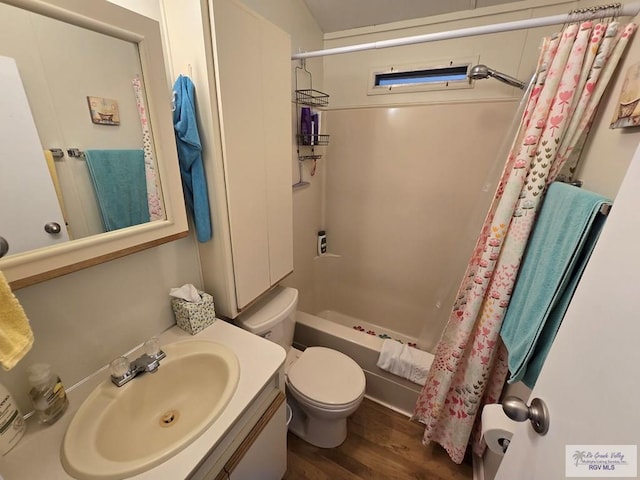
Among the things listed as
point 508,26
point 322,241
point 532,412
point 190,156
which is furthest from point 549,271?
point 322,241

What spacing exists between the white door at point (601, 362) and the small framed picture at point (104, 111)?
3.89 ft

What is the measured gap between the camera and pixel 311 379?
140 centimetres

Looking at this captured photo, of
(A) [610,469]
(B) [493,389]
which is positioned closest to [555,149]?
(A) [610,469]

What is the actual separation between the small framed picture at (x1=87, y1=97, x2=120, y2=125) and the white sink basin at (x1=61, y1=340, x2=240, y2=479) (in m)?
0.78

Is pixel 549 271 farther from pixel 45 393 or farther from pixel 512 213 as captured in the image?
pixel 45 393

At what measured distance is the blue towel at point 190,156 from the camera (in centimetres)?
89

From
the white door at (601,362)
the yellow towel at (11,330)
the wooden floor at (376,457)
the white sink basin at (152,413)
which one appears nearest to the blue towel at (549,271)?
the white door at (601,362)

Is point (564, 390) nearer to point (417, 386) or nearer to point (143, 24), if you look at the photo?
point (417, 386)

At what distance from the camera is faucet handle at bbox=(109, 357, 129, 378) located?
0.85 meters

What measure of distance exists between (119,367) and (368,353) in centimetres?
125

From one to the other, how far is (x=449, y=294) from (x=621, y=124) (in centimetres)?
102

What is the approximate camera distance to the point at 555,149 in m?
0.92

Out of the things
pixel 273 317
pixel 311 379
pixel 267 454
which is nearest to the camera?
pixel 267 454

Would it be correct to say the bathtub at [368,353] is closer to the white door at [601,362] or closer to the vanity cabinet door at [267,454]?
the vanity cabinet door at [267,454]
